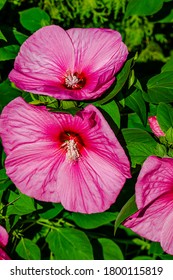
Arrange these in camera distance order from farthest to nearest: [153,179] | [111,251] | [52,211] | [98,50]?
1. [111,251]
2. [52,211]
3. [98,50]
4. [153,179]

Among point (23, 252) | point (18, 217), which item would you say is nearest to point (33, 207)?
point (18, 217)

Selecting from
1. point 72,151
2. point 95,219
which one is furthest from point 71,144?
point 95,219

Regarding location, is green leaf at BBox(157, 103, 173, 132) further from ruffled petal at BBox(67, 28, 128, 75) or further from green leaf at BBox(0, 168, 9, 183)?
green leaf at BBox(0, 168, 9, 183)

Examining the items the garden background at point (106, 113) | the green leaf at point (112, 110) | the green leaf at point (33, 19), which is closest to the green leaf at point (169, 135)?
the garden background at point (106, 113)

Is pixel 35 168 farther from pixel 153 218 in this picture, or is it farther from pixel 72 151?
pixel 153 218

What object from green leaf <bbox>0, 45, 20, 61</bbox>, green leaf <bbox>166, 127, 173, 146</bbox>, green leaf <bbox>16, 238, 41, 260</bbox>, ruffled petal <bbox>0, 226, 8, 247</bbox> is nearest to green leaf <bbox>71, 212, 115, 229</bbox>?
green leaf <bbox>16, 238, 41, 260</bbox>

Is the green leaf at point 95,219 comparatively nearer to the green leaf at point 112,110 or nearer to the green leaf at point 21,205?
the green leaf at point 21,205
